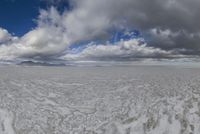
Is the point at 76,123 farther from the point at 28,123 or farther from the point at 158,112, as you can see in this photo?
the point at 158,112

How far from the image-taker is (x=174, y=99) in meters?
19.8

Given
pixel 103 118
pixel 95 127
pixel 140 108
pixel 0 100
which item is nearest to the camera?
pixel 95 127

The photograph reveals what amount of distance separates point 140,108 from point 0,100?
13.9 metres

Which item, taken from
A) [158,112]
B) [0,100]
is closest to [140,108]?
[158,112]

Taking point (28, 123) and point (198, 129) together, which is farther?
point (28, 123)

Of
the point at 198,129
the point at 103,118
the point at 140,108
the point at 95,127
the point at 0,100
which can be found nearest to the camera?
the point at 198,129

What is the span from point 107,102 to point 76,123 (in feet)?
19.6

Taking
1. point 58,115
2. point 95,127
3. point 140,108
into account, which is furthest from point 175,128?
point 58,115

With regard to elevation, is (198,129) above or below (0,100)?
below

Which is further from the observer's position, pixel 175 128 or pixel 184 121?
pixel 184 121

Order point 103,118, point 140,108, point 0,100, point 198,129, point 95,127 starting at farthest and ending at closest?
point 0,100
point 140,108
point 103,118
point 95,127
point 198,129

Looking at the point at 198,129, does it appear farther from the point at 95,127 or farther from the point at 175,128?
the point at 95,127

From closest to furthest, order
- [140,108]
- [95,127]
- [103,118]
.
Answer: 1. [95,127]
2. [103,118]
3. [140,108]

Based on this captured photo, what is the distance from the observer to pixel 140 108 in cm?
1717
